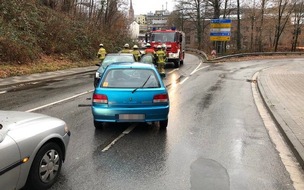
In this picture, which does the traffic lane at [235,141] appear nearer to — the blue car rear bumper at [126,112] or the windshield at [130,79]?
the blue car rear bumper at [126,112]

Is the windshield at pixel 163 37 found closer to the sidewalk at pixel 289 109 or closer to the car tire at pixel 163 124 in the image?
the sidewalk at pixel 289 109

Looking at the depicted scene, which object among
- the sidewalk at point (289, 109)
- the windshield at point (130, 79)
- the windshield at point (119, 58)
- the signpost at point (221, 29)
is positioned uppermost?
the signpost at point (221, 29)

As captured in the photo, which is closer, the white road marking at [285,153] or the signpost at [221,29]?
the white road marking at [285,153]

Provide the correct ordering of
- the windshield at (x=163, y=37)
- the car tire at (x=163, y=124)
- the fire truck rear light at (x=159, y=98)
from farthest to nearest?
the windshield at (x=163, y=37)
the car tire at (x=163, y=124)
the fire truck rear light at (x=159, y=98)

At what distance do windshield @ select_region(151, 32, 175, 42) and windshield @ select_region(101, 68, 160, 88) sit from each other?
64.1ft

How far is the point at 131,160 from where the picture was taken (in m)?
5.34

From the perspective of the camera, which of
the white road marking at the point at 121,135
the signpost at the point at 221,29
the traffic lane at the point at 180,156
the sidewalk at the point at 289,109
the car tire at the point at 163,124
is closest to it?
the traffic lane at the point at 180,156

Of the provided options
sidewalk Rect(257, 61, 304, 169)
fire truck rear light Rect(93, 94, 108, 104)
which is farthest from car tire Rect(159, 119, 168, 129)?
sidewalk Rect(257, 61, 304, 169)

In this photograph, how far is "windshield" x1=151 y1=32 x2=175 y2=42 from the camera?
1038 inches

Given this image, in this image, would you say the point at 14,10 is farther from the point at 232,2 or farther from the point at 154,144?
the point at 232,2

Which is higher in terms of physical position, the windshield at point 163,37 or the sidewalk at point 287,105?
the windshield at point 163,37

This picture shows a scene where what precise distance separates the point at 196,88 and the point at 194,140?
7.84 m

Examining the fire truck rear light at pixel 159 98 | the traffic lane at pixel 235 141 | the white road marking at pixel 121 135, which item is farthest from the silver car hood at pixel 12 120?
the fire truck rear light at pixel 159 98

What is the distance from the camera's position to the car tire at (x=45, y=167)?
386 cm
